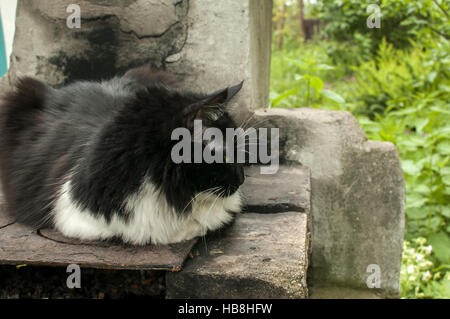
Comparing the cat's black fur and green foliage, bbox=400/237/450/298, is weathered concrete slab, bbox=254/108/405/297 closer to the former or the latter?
green foliage, bbox=400/237/450/298

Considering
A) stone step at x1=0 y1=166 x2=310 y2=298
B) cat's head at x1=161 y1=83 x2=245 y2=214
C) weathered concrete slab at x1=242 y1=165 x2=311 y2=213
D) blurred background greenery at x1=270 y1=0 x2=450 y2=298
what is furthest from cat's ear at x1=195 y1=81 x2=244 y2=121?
blurred background greenery at x1=270 y1=0 x2=450 y2=298

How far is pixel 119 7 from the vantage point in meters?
2.13

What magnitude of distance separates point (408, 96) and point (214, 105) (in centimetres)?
379

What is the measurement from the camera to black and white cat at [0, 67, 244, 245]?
1.28 metres

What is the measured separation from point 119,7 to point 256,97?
0.82m

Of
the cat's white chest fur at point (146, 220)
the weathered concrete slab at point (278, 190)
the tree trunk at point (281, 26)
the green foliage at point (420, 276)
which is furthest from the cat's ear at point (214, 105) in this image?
the tree trunk at point (281, 26)

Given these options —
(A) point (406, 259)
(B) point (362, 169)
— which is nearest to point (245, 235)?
(B) point (362, 169)

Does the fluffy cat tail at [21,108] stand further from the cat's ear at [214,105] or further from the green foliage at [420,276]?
the green foliage at [420,276]

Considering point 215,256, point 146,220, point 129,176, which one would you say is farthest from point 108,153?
point 215,256

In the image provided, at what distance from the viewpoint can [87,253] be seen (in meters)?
1.33

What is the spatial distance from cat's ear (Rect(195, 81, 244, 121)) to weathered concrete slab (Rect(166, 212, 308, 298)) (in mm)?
419
